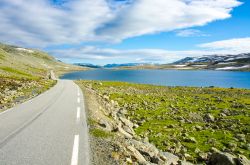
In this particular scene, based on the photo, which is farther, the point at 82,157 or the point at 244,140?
the point at 244,140

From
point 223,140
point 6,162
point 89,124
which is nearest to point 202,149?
point 223,140

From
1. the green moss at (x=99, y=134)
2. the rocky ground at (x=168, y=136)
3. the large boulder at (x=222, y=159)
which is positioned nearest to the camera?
the rocky ground at (x=168, y=136)

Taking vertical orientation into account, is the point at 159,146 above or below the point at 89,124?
below

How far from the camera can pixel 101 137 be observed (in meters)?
13.8

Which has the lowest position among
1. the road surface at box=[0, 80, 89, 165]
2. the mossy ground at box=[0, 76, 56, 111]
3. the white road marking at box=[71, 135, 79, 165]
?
the white road marking at box=[71, 135, 79, 165]

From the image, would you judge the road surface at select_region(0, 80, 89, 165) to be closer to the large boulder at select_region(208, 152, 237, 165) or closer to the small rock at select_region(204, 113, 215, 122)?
the large boulder at select_region(208, 152, 237, 165)

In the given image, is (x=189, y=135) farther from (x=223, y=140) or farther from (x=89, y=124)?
(x=89, y=124)

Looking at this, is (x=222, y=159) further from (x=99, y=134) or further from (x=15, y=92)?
(x=15, y=92)

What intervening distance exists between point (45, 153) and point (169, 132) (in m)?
15.9

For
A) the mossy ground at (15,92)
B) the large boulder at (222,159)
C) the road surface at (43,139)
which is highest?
the mossy ground at (15,92)

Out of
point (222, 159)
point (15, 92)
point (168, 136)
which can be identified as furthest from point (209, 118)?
point (15, 92)

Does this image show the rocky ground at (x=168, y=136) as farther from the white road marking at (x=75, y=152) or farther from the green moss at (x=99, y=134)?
the white road marking at (x=75, y=152)

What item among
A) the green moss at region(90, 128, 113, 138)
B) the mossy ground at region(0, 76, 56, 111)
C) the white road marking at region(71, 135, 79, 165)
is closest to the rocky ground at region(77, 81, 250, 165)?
the green moss at region(90, 128, 113, 138)

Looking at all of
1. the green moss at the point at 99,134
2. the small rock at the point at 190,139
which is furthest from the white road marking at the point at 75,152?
the small rock at the point at 190,139
